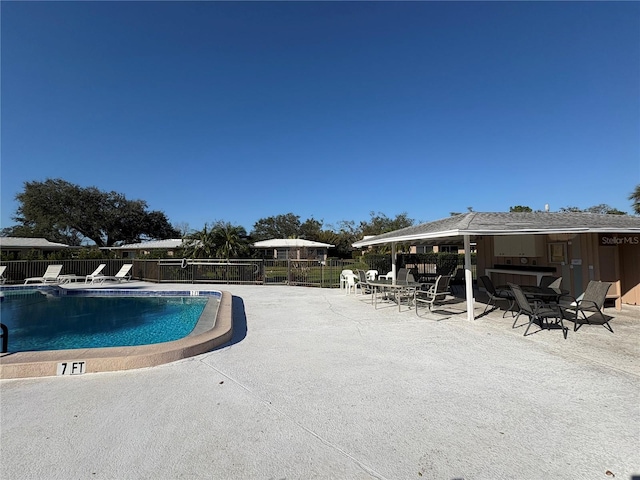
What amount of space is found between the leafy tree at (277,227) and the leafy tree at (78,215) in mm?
16850

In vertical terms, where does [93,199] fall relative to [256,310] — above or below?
above

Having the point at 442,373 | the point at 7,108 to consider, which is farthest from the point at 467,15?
the point at 7,108

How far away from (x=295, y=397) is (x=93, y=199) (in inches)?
1775

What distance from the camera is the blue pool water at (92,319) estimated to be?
7.28 meters

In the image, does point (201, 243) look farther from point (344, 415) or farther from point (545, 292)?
point (344, 415)

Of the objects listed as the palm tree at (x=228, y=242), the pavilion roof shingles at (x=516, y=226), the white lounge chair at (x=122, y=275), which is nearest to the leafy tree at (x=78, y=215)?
the white lounge chair at (x=122, y=275)

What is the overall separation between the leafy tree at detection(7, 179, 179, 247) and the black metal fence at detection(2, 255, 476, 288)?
21.7 m

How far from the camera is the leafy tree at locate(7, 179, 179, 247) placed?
34.9m

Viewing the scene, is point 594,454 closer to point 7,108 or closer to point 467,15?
point 467,15

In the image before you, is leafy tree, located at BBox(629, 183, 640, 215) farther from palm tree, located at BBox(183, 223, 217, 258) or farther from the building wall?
palm tree, located at BBox(183, 223, 217, 258)

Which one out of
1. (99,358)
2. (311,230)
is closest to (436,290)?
(99,358)

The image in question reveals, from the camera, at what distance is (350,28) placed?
39.5ft

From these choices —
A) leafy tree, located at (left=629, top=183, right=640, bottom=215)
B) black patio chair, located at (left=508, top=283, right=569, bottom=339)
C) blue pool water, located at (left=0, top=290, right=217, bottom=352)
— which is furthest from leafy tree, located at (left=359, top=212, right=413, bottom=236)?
black patio chair, located at (left=508, top=283, right=569, bottom=339)

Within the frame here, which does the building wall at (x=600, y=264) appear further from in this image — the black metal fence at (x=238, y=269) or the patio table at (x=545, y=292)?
the black metal fence at (x=238, y=269)
